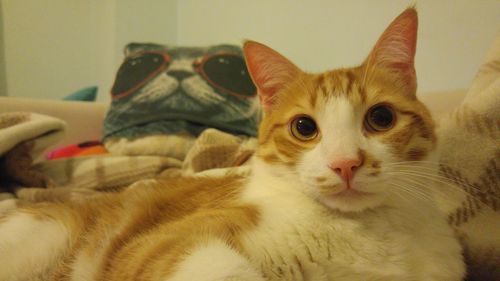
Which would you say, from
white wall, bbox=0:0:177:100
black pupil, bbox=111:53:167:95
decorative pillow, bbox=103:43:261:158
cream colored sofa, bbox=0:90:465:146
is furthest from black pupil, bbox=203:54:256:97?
white wall, bbox=0:0:177:100

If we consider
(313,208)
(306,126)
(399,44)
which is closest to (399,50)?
(399,44)

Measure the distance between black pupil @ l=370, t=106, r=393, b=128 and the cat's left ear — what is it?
0.41ft

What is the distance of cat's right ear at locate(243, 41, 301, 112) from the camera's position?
89 centimetres

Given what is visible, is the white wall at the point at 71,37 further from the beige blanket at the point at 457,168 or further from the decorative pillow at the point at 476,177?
the decorative pillow at the point at 476,177

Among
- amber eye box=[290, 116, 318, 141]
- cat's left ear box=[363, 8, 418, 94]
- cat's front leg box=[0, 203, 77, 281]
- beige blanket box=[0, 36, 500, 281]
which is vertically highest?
cat's left ear box=[363, 8, 418, 94]

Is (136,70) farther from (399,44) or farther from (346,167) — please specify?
(346,167)

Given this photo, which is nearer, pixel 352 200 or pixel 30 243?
pixel 352 200

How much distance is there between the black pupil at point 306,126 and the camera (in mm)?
756

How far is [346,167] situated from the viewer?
631mm

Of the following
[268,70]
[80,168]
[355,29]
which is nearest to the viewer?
[268,70]

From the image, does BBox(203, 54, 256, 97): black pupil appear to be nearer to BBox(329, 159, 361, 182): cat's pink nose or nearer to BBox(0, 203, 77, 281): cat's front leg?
BBox(0, 203, 77, 281): cat's front leg

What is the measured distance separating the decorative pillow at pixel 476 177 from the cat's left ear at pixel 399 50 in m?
0.16

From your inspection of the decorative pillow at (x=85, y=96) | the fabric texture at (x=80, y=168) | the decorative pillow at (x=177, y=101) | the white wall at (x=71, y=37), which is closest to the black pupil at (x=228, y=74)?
the decorative pillow at (x=177, y=101)

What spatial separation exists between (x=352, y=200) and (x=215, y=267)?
10.7 inches
